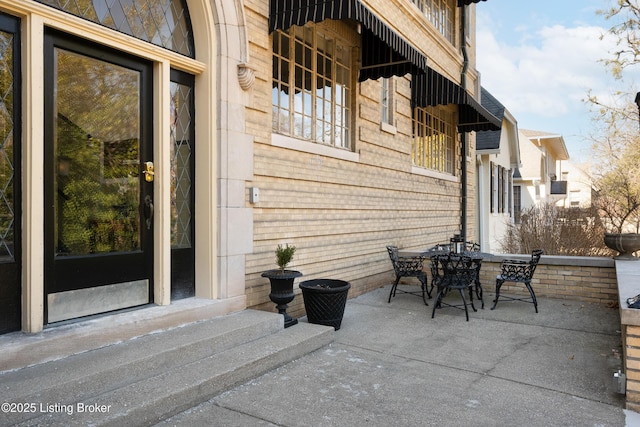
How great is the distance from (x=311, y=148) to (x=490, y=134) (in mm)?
11302

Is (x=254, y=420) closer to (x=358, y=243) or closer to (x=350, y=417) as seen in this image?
(x=350, y=417)

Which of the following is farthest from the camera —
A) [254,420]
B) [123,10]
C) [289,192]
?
[289,192]

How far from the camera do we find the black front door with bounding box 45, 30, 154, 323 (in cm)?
376

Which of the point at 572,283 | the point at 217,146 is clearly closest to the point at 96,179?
the point at 217,146

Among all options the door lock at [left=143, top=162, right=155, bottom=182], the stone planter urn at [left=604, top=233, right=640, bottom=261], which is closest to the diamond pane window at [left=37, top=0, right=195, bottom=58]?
the door lock at [left=143, top=162, right=155, bottom=182]

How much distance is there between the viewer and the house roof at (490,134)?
49.0 ft

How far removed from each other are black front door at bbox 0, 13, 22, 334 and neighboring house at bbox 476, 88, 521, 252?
13.4 metres

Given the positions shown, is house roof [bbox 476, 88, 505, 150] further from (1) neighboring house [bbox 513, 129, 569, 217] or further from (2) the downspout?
(1) neighboring house [bbox 513, 129, 569, 217]

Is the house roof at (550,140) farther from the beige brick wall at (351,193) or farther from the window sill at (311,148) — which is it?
the window sill at (311,148)

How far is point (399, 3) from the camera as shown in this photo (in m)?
8.77

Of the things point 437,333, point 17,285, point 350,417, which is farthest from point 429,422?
point 17,285

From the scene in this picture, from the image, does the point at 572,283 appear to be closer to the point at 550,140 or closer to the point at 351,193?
the point at 351,193

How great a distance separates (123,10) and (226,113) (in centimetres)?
131

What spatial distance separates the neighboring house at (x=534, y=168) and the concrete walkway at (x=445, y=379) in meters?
17.9
